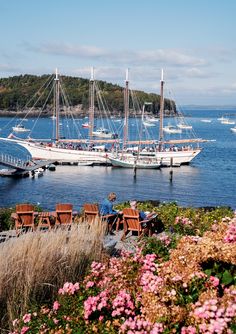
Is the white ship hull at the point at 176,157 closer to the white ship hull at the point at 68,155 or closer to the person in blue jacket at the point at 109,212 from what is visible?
the white ship hull at the point at 68,155

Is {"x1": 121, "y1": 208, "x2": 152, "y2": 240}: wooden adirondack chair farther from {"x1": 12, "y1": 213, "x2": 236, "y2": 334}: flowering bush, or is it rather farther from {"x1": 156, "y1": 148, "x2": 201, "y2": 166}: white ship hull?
{"x1": 156, "y1": 148, "x2": 201, "y2": 166}: white ship hull

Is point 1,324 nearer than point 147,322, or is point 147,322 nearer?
point 147,322

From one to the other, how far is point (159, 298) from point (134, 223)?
8509 millimetres

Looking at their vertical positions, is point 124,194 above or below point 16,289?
below

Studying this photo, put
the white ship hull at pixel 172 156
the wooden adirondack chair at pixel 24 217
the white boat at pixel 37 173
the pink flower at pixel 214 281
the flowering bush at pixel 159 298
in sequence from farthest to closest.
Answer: the white ship hull at pixel 172 156 → the white boat at pixel 37 173 → the wooden adirondack chair at pixel 24 217 → the pink flower at pixel 214 281 → the flowering bush at pixel 159 298

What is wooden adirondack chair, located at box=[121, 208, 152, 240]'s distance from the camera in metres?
13.8

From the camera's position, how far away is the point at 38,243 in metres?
7.99

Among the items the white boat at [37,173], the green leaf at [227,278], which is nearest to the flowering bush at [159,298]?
the green leaf at [227,278]

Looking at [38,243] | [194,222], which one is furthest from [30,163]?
[38,243]

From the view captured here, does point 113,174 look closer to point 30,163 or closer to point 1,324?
point 30,163

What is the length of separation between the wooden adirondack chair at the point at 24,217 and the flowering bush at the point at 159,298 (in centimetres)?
716

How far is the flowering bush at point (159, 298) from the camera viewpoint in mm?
5039

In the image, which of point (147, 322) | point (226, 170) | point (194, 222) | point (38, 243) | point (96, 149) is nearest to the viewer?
point (147, 322)

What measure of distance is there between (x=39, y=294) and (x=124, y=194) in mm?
39780
